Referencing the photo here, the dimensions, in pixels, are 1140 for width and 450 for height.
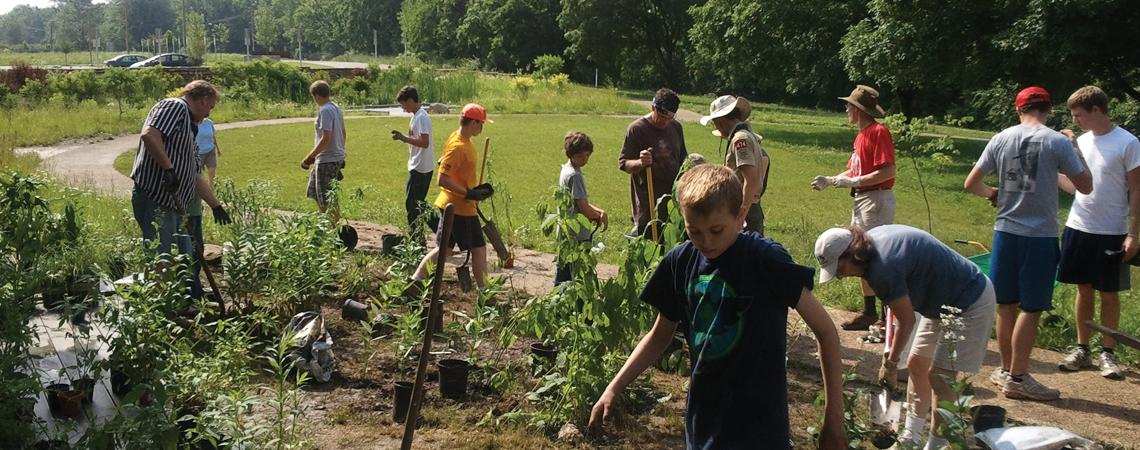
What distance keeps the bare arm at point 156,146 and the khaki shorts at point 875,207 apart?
184 inches

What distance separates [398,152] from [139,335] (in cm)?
1642

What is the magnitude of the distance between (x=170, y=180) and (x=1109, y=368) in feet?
20.4

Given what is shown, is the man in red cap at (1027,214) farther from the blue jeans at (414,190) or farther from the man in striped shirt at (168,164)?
the man in striped shirt at (168,164)

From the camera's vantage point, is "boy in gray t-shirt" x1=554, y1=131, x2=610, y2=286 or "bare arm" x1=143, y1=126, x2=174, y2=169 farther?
"boy in gray t-shirt" x1=554, y1=131, x2=610, y2=286

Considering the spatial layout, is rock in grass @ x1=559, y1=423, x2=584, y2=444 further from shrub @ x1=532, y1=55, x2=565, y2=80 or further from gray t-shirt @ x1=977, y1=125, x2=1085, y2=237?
shrub @ x1=532, y1=55, x2=565, y2=80

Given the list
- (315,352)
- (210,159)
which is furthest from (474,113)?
(210,159)

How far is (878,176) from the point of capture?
6316 millimetres

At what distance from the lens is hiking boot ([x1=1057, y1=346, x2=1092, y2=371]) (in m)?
6.15

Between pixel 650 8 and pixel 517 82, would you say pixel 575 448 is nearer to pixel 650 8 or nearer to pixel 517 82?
pixel 517 82

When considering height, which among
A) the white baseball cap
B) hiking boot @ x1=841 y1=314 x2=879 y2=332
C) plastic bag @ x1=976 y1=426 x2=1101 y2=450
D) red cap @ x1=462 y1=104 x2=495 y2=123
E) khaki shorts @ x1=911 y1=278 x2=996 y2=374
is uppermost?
red cap @ x1=462 y1=104 x2=495 y2=123

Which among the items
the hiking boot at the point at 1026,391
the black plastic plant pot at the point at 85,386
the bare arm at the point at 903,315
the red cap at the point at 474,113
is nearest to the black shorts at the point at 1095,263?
the hiking boot at the point at 1026,391

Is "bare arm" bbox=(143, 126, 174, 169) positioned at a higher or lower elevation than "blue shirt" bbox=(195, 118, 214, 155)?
higher

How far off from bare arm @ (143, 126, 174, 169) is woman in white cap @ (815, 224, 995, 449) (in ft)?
14.5

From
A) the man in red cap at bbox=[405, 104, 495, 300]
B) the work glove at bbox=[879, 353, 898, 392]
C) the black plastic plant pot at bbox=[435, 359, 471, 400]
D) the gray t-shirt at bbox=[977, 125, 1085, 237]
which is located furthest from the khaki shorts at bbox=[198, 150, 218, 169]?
the gray t-shirt at bbox=[977, 125, 1085, 237]
